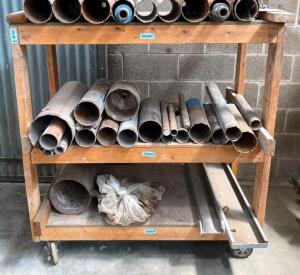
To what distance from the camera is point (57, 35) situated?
70.8 inches

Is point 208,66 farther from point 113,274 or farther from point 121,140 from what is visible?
point 113,274

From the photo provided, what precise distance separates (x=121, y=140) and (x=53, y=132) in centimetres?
33

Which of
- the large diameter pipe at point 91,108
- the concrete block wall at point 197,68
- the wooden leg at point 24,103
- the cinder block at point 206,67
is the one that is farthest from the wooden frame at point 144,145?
the cinder block at point 206,67

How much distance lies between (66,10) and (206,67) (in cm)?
130

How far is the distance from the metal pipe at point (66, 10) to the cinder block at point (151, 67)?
924 millimetres

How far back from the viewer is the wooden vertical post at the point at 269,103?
1889 millimetres

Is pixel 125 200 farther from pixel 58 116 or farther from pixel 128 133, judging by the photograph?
pixel 58 116

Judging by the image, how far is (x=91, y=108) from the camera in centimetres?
209

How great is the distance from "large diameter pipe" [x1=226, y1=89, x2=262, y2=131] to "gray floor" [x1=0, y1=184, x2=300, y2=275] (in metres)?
0.80

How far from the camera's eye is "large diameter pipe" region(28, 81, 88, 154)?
1.92m

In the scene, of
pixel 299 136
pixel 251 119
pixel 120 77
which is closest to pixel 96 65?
pixel 120 77

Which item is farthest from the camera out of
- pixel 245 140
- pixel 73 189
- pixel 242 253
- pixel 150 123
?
pixel 73 189

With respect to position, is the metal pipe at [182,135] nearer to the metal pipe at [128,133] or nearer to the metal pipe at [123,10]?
the metal pipe at [128,133]

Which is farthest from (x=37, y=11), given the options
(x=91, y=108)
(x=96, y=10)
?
(x=91, y=108)
